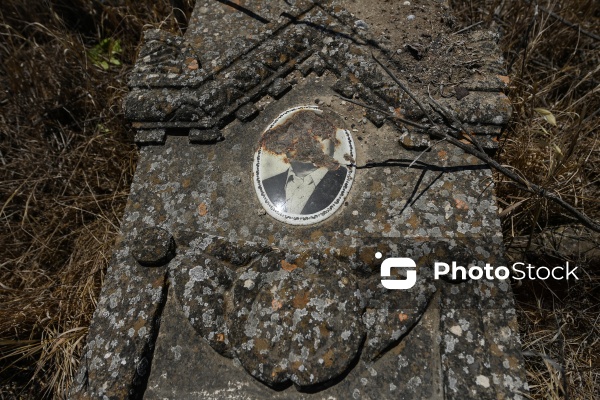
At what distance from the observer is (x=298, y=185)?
2311mm

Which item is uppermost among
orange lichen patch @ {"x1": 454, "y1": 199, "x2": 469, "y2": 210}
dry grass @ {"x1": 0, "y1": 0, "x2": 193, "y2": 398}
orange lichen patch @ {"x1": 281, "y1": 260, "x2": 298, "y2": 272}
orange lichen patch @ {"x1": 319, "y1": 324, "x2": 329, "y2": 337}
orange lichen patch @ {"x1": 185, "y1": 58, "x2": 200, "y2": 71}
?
orange lichen patch @ {"x1": 185, "y1": 58, "x2": 200, "y2": 71}

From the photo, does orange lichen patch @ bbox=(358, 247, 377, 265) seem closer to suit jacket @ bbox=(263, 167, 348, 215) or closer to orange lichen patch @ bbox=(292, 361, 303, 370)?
suit jacket @ bbox=(263, 167, 348, 215)

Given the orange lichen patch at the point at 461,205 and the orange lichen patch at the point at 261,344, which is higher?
the orange lichen patch at the point at 461,205

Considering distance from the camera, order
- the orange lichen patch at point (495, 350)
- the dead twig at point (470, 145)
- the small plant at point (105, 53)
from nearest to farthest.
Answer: the orange lichen patch at point (495, 350) → the dead twig at point (470, 145) → the small plant at point (105, 53)

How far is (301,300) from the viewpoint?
6.75ft

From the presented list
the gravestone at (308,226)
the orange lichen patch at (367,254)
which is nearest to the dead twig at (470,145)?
the gravestone at (308,226)

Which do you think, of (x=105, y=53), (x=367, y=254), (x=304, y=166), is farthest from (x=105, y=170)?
(x=367, y=254)

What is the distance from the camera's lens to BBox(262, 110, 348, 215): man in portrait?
7.51ft

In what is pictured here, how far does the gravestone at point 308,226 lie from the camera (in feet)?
6.53

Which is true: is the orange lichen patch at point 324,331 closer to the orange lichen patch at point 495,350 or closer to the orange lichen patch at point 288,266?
the orange lichen patch at point 288,266

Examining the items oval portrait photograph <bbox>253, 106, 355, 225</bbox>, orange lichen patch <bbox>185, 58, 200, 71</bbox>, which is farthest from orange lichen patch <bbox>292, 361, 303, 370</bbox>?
orange lichen patch <bbox>185, 58, 200, 71</bbox>

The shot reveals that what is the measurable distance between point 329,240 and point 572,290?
5.56 ft

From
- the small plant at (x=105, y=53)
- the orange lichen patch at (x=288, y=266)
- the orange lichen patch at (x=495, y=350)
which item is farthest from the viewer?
the small plant at (x=105, y=53)

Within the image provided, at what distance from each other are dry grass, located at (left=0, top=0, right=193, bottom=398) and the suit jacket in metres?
1.50
